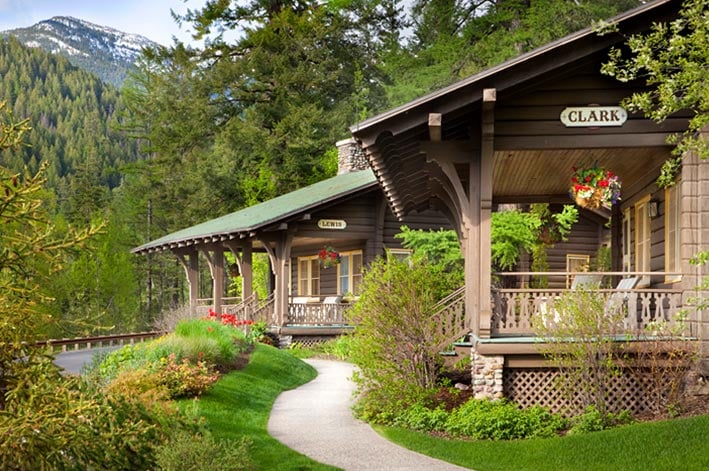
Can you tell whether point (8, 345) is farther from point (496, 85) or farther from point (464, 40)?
point (464, 40)

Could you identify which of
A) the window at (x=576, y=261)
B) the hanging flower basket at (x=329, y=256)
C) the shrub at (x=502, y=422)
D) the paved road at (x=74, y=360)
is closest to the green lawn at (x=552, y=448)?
the shrub at (x=502, y=422)

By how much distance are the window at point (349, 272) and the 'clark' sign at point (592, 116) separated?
16.7 meters

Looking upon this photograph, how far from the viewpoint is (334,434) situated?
1356cm

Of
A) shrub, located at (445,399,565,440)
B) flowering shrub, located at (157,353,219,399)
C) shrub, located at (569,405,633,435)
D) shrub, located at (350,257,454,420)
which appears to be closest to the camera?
shrub, located at (569,405,633,435)

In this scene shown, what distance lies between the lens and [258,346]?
2342 cm

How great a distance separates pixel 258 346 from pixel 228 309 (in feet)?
27.7

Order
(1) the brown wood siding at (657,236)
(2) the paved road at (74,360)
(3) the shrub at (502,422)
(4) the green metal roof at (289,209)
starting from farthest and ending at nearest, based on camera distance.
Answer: (4) the green metal roof at (289,209) → (2) the paved road at (74,360) → (1) the brown wood siding at (657,236) → (3) the shrub at (502,422)

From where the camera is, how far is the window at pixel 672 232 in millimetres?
14219

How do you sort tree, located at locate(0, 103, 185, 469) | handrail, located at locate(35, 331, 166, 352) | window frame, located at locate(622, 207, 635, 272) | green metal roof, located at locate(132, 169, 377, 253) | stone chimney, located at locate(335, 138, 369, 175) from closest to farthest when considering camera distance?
tree, located at locate(0, 103, 185, 469)
window frame, located at locate(622, 207, 635, 272)
green metal roof, located at locate(132, 169, 377, 253)
handrail, located at locate(35, 331, 166, 352)
stone chimney, located at locate(335, 138, 369, 175)

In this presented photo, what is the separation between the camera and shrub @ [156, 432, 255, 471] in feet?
30.6

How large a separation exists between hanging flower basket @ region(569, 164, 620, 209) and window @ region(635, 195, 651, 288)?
337cm

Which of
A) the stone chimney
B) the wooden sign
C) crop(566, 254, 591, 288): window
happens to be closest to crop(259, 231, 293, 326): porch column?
the wooden sign

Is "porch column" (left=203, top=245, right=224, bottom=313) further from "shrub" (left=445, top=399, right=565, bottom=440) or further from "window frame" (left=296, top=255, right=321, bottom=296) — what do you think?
"shrub" (left=445, top=399, right=565, bottom=440)

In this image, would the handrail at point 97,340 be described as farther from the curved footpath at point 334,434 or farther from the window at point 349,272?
the curved footpath at point 334,434
